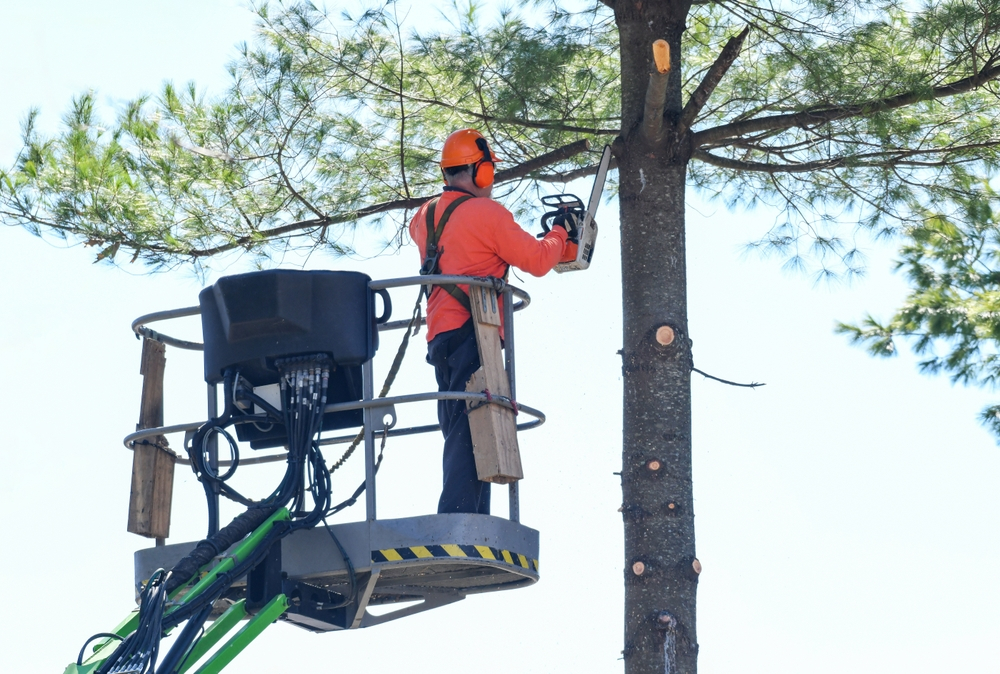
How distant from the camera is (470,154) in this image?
628 cm

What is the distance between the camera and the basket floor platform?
5.43 metres

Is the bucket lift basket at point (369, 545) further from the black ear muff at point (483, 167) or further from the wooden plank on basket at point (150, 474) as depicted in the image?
the black ear muff at point (483, 167)

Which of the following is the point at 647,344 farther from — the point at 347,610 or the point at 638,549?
the point at 347,610

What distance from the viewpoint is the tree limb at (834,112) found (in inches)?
259

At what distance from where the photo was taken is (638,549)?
608 centimetres

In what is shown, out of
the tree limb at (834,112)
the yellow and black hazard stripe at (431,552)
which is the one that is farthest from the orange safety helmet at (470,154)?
the yellow and black hazard stripe at (431,552)

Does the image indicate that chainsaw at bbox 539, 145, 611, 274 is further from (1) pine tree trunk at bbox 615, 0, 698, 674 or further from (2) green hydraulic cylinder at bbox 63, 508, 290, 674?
(2) green hydraulic cylinder at bbox 63, 508, 290, 674

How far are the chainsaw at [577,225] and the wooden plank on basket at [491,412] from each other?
17.4 inches

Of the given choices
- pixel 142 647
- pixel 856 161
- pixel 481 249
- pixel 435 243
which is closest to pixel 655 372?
pixel 481 249

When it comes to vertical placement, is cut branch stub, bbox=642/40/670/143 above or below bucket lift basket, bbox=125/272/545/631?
above

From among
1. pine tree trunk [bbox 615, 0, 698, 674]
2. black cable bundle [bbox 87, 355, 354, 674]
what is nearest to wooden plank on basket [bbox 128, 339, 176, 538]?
black cable bundle [bbox 87, 355, 354, 674]

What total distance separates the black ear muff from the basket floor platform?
1.57 metres

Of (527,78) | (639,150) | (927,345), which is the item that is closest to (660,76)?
(639,150)

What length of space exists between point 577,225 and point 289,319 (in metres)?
1.38
